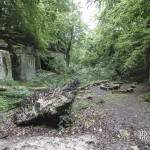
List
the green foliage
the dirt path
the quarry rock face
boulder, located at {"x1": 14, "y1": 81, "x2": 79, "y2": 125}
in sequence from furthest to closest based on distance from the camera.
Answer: the quarry rock face → the green foliage → boulder, located at {"x1": 14, "y1": 81, "x2": 79, "y2": 125} → the dirt path

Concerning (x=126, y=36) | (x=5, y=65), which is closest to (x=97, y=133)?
(x=126, y=36)

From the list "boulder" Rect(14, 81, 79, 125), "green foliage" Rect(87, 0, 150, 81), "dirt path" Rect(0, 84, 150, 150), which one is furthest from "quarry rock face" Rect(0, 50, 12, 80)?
"boulder" Rect(14, 81, 79, 125)

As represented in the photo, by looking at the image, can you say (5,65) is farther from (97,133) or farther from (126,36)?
(97,133)

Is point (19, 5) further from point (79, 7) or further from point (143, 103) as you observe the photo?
Answer: point (79, 7)

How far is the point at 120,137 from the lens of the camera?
7.25 metres

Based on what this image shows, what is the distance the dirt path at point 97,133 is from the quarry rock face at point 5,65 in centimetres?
665

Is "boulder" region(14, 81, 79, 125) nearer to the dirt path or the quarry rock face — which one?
the dirt path

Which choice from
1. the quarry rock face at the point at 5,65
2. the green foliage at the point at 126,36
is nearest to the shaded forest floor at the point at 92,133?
the green foliage at the point at 126,36

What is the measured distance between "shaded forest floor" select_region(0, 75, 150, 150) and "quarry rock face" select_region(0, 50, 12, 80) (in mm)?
6678

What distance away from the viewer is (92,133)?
749 centimetres

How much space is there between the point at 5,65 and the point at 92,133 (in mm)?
9871

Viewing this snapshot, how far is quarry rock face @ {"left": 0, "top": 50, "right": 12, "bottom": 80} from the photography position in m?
15.6

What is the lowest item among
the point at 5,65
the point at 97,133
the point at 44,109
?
the point at 97,133

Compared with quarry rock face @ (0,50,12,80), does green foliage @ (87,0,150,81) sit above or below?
above
